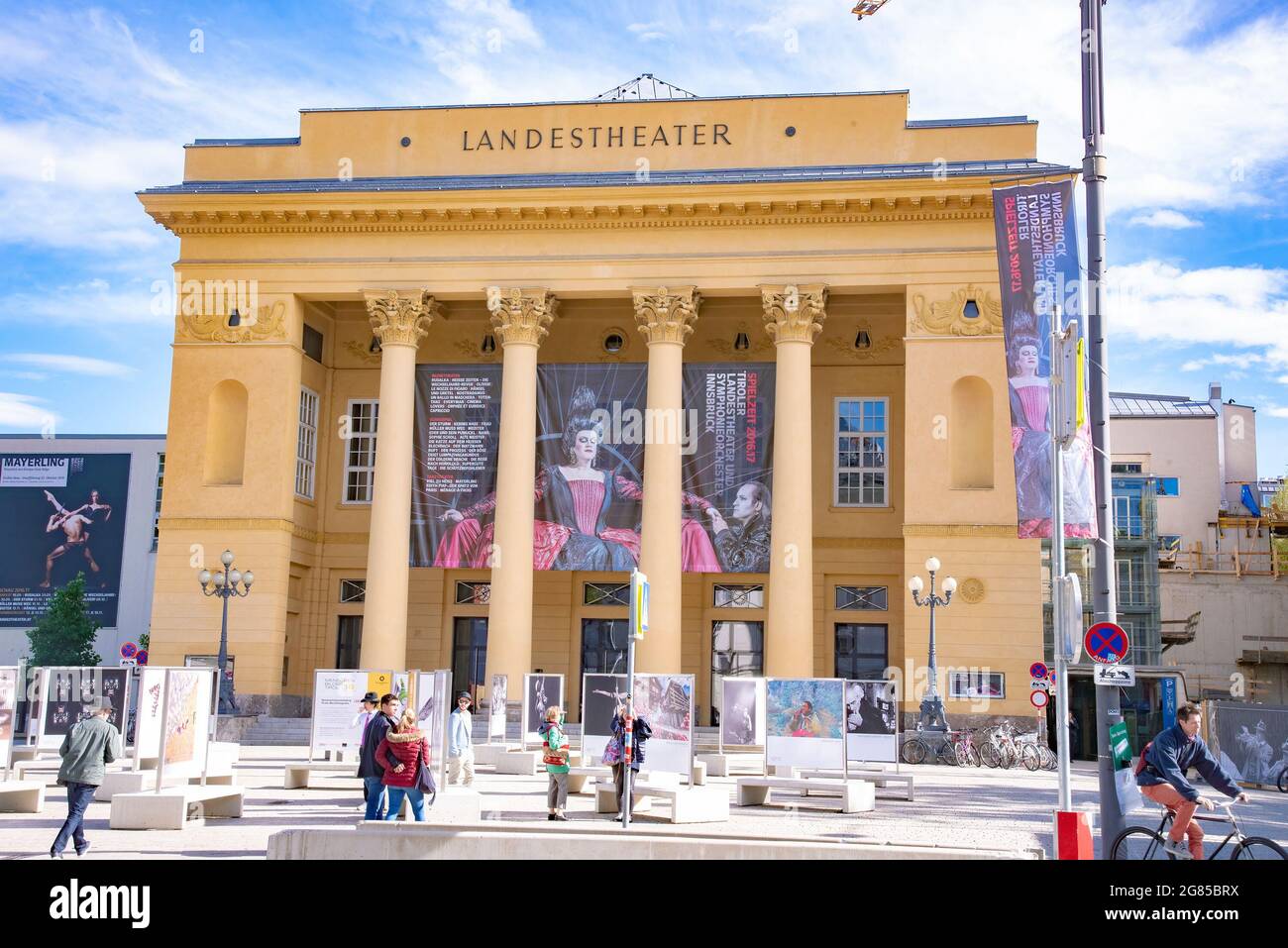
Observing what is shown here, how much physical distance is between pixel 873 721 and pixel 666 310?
15.6 meters

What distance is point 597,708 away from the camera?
857 inches

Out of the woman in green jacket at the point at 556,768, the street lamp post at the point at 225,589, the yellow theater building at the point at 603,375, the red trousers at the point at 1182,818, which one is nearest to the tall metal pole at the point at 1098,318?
the red trousers at the point at 1182,818

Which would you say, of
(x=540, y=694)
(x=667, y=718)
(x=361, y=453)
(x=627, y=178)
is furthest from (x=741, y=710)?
(x=361, y=453)

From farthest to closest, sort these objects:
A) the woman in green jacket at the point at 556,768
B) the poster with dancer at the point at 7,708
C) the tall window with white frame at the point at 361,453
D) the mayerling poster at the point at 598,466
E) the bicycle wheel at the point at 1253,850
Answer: the tall window with white frame at the point at 361,453
the mayerling poster at the point at 598,466
the poster with dancer at the point at 7,708
the woman in green jacket at the point at 556,768
the bicycle wheel at the point at 1253,850

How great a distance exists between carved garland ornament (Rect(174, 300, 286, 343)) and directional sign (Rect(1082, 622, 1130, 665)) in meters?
28.7

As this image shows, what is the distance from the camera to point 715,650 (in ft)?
129

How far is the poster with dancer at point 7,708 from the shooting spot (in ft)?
57.9

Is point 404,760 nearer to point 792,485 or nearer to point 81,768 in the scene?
point 81,768

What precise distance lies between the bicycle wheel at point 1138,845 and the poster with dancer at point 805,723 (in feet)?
29.2

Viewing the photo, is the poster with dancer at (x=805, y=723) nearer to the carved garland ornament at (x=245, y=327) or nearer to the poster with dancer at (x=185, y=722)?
the poster with dancer at (x=185, y=722)

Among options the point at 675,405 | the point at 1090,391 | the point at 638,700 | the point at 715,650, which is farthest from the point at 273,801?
the point at 715,650

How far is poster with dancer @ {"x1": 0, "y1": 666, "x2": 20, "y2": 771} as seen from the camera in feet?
57.9

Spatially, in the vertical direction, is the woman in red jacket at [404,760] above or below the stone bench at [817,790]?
above
